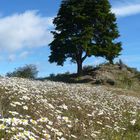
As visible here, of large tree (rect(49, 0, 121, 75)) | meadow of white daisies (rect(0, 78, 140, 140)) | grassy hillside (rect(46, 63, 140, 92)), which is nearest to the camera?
meadow of white daisies (rect(0, 78, 140, 140))

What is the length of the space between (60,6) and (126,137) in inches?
1681

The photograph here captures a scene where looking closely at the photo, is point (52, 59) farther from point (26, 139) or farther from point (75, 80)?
point (26, 139)

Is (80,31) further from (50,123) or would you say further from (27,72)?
(50,123)

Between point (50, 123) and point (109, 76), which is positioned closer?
point (50, 123)

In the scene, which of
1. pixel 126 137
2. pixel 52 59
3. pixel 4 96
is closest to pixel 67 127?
pixel 126 137

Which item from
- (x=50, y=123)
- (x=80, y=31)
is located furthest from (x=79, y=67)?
(x=50, y=123)

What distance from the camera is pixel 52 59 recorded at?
50188mm

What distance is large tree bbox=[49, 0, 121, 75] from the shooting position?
4906cm

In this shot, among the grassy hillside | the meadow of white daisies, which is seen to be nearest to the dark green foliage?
the grassy hillside

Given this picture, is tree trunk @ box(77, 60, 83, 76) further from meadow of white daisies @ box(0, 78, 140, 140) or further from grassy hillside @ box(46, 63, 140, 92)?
meadow of white daisies @ box(0, 78, 140, 140)

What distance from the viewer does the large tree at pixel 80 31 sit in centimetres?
4906

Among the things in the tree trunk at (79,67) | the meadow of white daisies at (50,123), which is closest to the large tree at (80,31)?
the tree trunk at (79,67)

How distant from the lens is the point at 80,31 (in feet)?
165

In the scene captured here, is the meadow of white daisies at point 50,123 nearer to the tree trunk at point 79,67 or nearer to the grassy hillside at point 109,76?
the grassy hillside at point 109,76
